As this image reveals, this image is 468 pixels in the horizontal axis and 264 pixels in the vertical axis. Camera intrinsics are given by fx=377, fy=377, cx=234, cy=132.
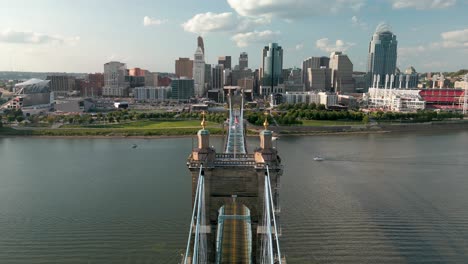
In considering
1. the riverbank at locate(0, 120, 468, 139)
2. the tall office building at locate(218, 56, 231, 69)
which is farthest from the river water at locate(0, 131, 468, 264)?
the tall office building at locate(218, 56, 231, 69)

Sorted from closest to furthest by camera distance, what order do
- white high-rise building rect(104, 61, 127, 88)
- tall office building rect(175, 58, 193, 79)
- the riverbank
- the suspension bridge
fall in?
the suspension bridge → the riverbank → white high-rise building rect(104, 61, 127, 88) → tall office building rect(175, 58, 193, 79)

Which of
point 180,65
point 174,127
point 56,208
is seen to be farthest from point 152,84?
point 56,208

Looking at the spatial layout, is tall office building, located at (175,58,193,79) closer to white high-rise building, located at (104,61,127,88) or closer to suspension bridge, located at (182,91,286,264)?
white high-rise building, located at (104,61,127,88)

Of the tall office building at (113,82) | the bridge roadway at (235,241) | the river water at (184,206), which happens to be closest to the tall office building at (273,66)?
the tall office building at (113,82)

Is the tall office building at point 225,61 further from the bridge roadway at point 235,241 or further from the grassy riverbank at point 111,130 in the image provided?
the bridge roadway at point 235,241

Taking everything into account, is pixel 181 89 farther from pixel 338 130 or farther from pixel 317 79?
pixel 338 130

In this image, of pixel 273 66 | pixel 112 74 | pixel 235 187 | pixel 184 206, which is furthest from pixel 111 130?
pixel 273 66
